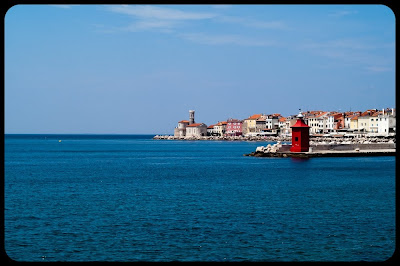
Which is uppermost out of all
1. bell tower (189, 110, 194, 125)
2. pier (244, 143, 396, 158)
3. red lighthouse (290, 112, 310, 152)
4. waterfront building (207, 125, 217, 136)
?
bell tower (189, 110, 194, 125)

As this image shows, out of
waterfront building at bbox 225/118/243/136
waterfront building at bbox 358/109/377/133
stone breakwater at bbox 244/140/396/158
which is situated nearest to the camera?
stone breakwater at bbox 244/140/396/158

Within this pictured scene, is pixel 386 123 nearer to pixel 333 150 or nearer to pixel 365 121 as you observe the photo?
pixel 365 121

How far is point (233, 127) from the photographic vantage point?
489 feet

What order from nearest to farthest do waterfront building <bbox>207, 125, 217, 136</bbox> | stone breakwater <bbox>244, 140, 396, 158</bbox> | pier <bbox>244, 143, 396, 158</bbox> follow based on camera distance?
1. pier <bbox>244, 143, 396, 158</bbox>
2. stone breakwater <bbox>244, 140, 396, 158</bbox>
3. waterfront building <bbox>207, 125, 217, 136</bbox>

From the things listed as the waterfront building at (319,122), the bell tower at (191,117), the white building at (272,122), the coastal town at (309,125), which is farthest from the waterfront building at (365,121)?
the bell tower at (191,117)

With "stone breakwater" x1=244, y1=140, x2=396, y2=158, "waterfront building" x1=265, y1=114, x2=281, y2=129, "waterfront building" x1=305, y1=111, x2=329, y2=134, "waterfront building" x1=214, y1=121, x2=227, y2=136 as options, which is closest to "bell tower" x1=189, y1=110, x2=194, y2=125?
"waterfront building" x1=214, y1=121, x2=227, y2=136

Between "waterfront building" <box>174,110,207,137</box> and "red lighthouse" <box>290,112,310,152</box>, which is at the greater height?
"waterfront building" <box>174,110,207,137</box>

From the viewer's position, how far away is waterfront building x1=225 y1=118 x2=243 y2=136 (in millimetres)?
147375

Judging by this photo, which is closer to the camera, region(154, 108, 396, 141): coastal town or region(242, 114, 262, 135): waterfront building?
region(154, 108, 396, 141): coastal town

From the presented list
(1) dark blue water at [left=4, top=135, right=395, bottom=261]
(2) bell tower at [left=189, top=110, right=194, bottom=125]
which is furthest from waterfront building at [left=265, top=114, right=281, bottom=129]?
(1) dark blue water at [left=4, top=135, right=395, bottom=261]

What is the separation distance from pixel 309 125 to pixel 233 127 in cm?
3161

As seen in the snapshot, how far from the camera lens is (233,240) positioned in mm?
15328

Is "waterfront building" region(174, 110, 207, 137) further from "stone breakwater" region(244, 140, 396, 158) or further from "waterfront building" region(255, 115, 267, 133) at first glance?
"stone breakwater" region(244, 140, 396, 158)

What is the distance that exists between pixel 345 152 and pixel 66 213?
41211 mm
